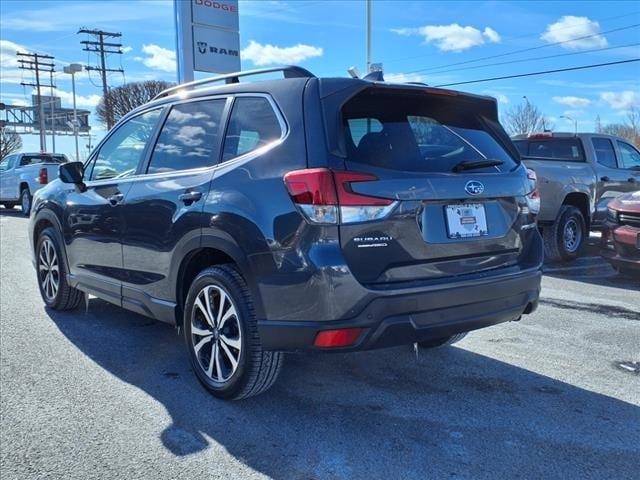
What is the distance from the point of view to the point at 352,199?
3.01 metres

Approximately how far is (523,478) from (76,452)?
2.20m

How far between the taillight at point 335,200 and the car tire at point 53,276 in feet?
11.2

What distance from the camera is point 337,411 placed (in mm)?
3582

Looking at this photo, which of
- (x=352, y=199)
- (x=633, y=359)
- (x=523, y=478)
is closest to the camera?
(x=523, y=478)

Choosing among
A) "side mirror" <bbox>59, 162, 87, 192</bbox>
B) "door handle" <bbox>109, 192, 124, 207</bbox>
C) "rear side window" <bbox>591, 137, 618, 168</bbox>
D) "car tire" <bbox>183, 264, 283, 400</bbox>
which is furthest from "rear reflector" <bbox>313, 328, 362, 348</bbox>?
"rear side window" <bbox>591, 137, 618, 168</bbox>

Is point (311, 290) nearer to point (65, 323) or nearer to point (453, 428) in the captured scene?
point (453, 428)

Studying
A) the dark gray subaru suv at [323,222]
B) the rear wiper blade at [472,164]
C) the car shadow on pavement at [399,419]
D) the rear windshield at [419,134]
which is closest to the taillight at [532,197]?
the dark gray subaru suv at [323,222]

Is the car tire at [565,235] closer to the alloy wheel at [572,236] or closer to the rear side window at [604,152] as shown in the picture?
the alloy wheel at [572,236]

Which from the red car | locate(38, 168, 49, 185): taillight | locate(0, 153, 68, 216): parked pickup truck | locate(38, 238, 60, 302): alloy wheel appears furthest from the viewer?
locate(0, 153, 68, 216): parked pickup truck

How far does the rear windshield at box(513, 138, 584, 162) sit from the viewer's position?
9.34 meters

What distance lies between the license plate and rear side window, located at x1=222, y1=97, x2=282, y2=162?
104 cm

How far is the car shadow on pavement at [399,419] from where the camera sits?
9.70 ft

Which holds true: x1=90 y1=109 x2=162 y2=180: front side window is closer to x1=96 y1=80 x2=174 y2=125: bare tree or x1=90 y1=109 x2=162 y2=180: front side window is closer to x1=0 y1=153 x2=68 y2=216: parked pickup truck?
x1=0 y1=153 x2=68 y2=216: parked pickup truck

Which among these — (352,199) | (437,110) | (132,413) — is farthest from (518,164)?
(132,413)
